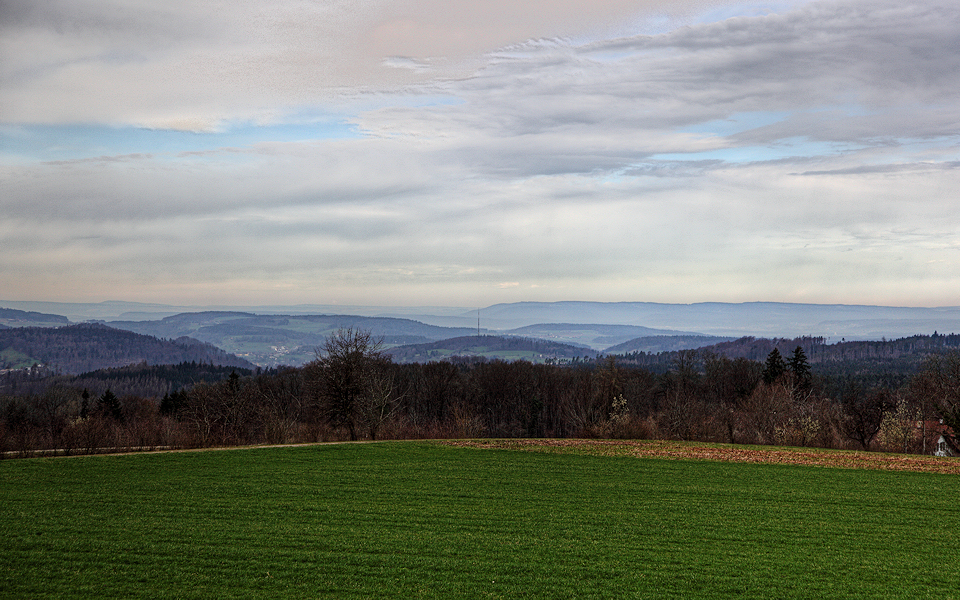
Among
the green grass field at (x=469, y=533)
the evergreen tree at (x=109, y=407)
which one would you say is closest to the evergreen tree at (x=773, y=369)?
the green grass field at (x=469, y=533)

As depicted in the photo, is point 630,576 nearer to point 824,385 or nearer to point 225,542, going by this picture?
point 225,542

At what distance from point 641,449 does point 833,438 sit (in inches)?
750

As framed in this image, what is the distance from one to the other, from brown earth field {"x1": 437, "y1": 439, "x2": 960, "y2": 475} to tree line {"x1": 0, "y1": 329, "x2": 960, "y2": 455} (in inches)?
286

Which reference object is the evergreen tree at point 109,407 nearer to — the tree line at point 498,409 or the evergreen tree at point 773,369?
the tree line at point 498,409

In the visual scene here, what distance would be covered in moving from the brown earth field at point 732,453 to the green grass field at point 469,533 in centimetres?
372

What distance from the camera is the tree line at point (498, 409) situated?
42.1 metres

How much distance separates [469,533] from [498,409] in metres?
86.0

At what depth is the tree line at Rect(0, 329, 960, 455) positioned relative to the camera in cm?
4209

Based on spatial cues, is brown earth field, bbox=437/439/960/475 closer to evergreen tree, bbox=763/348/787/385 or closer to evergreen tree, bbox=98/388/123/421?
evergreen tree, bbox=763/348/787/385

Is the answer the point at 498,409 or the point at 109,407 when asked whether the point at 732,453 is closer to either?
the point at 109,407

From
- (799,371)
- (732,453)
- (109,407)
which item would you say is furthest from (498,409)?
(732,453)

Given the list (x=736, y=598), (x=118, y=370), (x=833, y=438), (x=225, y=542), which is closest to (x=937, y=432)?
(x=833, y=438)

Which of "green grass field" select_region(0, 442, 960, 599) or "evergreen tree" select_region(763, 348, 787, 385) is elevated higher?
"evergreen tree" select_region(763, 348, 787, 385)

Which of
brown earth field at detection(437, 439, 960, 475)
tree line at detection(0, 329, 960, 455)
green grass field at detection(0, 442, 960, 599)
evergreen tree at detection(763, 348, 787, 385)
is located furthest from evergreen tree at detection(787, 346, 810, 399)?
green grass field at detection(0, 442, 960, 599)
